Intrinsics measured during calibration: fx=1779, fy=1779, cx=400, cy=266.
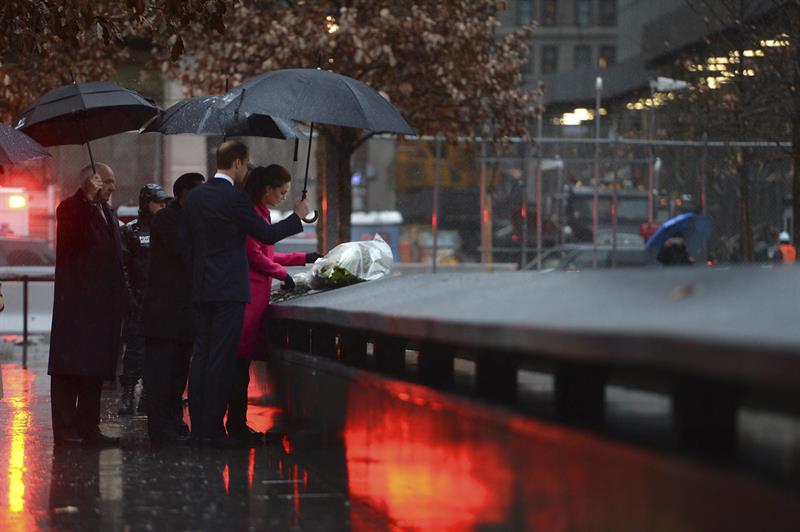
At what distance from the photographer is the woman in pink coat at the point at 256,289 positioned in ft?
34.7

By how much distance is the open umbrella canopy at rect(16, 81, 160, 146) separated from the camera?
41.0ft

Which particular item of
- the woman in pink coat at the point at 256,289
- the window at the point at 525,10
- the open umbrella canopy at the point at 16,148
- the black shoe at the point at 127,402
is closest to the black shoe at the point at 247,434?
the woman in pink coat at the point at 256,289

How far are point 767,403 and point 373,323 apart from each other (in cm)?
309

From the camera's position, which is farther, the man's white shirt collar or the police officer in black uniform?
the police officer in black uniform

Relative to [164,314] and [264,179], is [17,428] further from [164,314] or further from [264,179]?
[264,179]

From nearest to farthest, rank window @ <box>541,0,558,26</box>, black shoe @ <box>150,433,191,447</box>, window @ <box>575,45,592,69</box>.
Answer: black shoe @ <box>150,433,191,447</box> < window @ <box>541,0,558,26</box> < window @ <box>575,45,592,69</box>

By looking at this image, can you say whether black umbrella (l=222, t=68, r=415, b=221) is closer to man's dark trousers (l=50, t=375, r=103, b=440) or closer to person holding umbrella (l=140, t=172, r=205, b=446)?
person holding umbrella (l=140, t=172, r=205, b=446)

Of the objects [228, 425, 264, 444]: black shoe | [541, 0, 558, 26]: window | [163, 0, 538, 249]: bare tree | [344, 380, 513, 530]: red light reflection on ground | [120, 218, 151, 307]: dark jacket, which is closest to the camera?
[344, 380, 513, 530]: red light reflection on ground

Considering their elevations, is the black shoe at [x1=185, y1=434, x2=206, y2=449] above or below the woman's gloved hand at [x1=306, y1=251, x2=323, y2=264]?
below

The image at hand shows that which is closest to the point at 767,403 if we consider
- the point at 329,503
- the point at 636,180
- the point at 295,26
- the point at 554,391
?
the point at 554,391

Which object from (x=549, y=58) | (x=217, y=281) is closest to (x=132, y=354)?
(x=217, y=281)

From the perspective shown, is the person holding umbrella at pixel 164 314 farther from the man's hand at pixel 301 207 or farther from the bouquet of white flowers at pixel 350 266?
the bouquet of white flowers at pixel 350 266

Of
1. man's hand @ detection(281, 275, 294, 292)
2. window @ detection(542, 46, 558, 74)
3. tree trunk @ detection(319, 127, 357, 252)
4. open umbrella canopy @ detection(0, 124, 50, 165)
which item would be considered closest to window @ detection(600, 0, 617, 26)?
window @ detection(542, 46, 558, 74)

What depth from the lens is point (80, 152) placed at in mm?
28188
